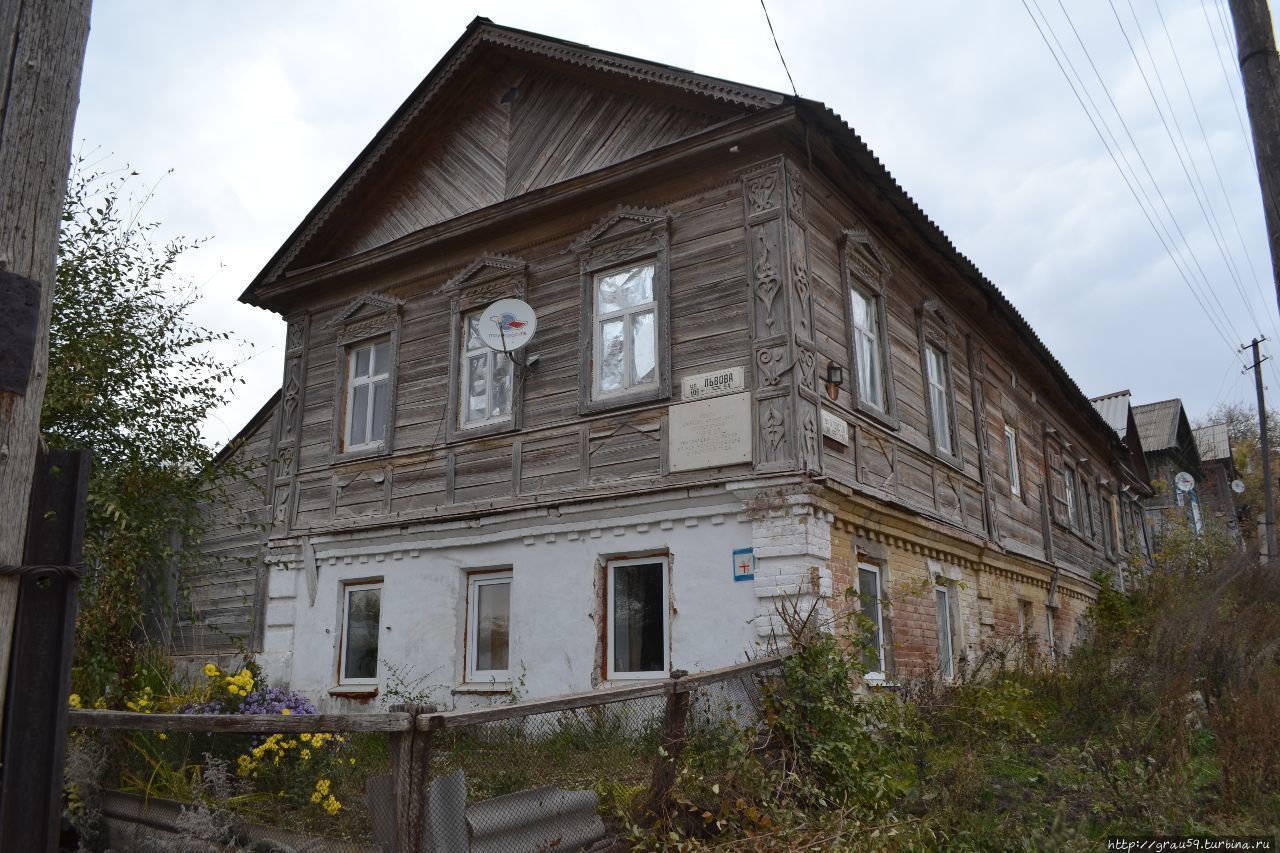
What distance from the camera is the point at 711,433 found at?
8.69 metres

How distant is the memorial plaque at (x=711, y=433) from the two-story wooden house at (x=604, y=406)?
2 cm

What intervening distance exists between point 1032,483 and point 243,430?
12317mm

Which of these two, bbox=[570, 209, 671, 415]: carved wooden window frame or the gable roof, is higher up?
the gable roof

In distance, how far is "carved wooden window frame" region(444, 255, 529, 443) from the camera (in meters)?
10.3

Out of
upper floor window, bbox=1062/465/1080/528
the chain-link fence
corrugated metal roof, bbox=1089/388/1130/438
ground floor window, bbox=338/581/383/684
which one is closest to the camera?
the chain-link fence

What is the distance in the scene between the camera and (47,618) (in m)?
2.43

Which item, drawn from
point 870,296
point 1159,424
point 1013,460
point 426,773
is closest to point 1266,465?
point 1159,424

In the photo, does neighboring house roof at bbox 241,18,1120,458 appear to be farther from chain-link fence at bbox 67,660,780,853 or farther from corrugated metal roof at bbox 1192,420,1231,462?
corrugated metal roof at bbox 1192,420,1231,462

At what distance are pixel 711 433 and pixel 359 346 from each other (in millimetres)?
5582

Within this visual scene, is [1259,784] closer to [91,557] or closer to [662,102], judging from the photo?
[662,102]

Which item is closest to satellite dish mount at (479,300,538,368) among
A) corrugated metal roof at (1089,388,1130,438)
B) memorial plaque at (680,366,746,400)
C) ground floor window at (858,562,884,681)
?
memorial plaque at (680,366,746,400)

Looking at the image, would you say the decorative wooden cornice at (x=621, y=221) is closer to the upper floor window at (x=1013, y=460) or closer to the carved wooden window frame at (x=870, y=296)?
A: the carved wooden window frame at (x=870, y=296)

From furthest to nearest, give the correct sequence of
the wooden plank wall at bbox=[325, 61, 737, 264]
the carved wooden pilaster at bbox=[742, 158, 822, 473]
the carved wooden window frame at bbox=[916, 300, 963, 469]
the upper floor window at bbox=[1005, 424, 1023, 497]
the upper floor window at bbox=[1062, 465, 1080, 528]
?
1. the upper floor window at bbox=[1062, 465, 1080, 528]
2. the upper floor window at bbox=[1005, 424, 1023, 497]
3. the carved wooden window frame at bbox=[916, 300, 963, 469]
4. the wooden plank wall at bbox=[325, 61, 737, 264]
5. the carved wooden pilaster at bbox=[742, 158, 822, 473]

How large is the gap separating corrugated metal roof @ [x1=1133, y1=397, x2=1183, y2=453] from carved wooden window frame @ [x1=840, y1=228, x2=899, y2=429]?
2869cm
